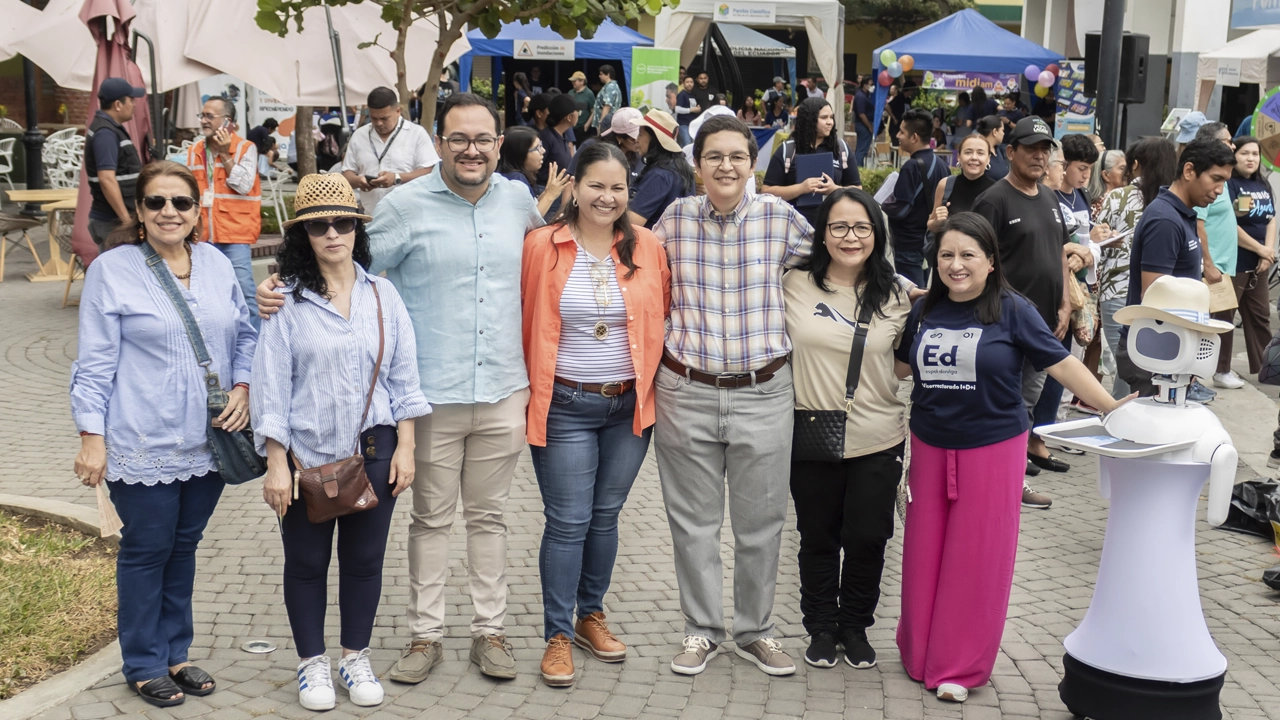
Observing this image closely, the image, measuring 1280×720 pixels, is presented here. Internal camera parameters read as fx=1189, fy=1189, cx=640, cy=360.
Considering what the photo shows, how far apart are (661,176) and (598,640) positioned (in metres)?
2.63

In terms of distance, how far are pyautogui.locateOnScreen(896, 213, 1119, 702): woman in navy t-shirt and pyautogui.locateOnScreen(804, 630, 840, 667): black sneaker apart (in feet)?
1.19

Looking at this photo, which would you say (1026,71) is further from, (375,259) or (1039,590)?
(375,259)

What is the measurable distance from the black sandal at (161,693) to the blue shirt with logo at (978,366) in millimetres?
2739

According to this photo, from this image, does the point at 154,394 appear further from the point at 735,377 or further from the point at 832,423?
the point at 832,423

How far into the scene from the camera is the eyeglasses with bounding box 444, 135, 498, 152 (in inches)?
159

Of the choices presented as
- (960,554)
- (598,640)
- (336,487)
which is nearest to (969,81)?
(960,554)

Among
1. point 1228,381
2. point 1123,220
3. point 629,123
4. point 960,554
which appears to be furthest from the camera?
point 1228,381

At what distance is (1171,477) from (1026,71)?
21.5 meters

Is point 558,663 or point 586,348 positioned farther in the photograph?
point 558,663

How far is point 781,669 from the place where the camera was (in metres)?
4.36

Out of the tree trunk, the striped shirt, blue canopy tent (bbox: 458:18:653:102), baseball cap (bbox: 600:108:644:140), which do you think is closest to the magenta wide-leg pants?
the striped shirt

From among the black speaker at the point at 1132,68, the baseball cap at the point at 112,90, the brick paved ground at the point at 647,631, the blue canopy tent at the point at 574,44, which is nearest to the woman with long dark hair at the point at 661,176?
the brick paved ground at the point at 647,631

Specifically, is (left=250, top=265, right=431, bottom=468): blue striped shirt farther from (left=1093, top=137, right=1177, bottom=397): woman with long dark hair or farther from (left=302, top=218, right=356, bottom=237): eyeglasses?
(left=1093, top=137, right=1177, bottom=397): woman with long dark hair

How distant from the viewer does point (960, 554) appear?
4.12 meters
